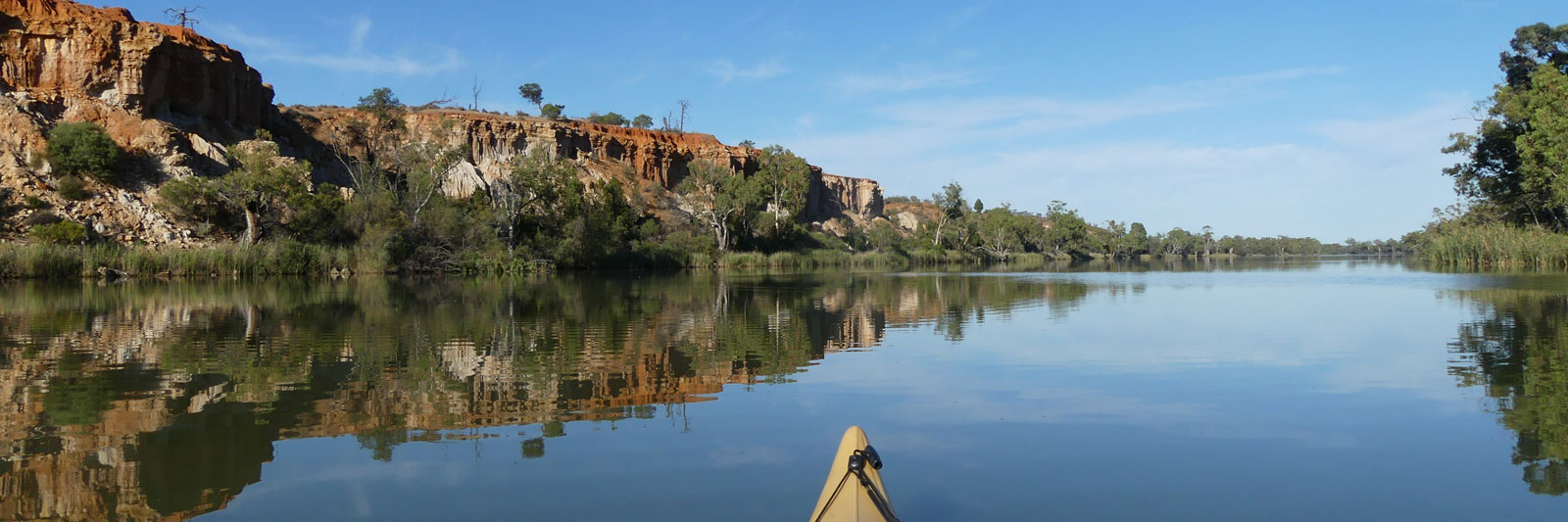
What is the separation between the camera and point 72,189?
42.2 metres

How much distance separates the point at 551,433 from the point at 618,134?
8155 centimetres

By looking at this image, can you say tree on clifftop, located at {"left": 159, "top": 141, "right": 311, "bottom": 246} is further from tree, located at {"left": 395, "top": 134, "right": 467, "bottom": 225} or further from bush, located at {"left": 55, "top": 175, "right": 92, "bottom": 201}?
tree, located at {"left": 395, "top": 134, "right": 467, "bottom": 225}

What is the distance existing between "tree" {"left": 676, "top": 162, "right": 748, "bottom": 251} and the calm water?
52.1 metres

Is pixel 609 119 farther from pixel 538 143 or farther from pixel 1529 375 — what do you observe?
pixel 1529 375

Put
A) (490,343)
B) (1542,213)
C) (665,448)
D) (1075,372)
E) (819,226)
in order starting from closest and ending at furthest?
(665,448) → (1075,372) → (490,343) → (1542,213) → (819,226)

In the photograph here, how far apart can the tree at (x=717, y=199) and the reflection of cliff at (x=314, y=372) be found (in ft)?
151

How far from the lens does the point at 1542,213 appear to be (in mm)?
50281

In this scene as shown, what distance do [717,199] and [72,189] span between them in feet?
125

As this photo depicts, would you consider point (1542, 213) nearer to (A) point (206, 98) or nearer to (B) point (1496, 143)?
(B) point (1496, 143)

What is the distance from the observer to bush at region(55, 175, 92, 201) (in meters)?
42.1

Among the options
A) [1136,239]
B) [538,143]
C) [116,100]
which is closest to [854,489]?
[116,100]

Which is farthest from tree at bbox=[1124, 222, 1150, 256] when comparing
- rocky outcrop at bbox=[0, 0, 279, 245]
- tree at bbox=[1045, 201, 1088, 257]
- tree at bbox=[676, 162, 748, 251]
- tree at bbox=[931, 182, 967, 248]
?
rocky outcrop at bbox=[0, 0, 279, 245]

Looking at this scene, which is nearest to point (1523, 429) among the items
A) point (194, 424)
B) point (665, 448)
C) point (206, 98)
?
point (665, 448)

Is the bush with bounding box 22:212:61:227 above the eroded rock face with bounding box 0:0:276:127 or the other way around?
the other way around
